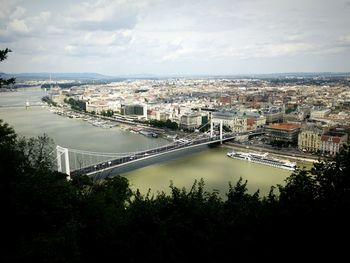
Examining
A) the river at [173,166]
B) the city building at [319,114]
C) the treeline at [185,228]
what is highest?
the treeline at [185,228]

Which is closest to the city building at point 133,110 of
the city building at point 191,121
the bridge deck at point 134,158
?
the city building at point 191,121

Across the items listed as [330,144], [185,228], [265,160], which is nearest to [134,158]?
[265,160]

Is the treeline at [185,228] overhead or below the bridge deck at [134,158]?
overhead

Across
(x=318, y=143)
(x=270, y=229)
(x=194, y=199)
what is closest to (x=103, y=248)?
(x=194, y=199)

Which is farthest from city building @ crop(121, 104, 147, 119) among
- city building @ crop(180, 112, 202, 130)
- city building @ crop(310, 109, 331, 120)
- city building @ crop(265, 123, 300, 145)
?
city building @ crop(310, 109, 331, 120)

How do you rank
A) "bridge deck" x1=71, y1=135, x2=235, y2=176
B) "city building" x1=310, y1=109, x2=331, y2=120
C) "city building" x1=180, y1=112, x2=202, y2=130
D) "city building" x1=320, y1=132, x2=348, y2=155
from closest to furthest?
1. "bridge deck" x1=71, y1=135, x2=235, y2=176
2. "city building" x1=320, y1=132, x2=348, y2=155
3. "city building" x1=180, y1=112, x2=202, y2=130
4. "city building" x1=310, y1=109, x2=331, y2=120

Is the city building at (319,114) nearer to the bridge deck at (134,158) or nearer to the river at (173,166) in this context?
the bridge deck at (134,158)

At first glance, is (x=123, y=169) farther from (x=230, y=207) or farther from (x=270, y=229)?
(x=270, y=229)

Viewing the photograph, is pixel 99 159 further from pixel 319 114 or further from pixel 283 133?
pixel 319 114

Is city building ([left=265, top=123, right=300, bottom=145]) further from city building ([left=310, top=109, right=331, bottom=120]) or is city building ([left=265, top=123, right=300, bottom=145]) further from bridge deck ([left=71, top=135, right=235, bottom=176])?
city building ([left=310, top=109, right=331, bottom=120])
